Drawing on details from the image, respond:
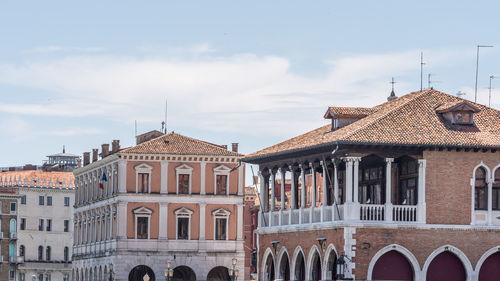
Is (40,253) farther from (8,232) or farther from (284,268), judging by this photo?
(284,268)

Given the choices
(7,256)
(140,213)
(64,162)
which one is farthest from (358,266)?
(64,162)

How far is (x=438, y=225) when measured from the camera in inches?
2530

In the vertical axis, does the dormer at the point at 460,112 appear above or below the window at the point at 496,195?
above

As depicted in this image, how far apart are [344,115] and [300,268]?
7.88 metres

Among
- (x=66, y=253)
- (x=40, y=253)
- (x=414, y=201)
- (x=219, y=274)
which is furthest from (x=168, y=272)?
(x=66, y=253)

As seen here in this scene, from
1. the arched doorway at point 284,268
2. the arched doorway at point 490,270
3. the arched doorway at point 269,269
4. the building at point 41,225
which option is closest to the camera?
the arched doorway at point 490,270

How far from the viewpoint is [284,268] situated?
7350cm

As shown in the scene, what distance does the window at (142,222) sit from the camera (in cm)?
10231

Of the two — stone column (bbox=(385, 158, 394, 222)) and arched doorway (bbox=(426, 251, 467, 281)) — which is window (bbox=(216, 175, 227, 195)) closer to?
stone column (bbox=(385, 158, 394, 222))

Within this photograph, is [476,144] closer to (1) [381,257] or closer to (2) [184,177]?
(1) [381,257]

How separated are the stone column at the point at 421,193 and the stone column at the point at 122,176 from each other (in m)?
41.1

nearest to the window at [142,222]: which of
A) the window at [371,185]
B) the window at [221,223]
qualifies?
the window at [221,223]

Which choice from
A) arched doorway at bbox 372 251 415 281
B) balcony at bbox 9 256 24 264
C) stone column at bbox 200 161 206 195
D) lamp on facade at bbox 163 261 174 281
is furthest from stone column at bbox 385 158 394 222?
balcony at bbox 9 256 24 264

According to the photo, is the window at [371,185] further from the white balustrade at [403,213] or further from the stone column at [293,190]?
the stone column at [293,190]
